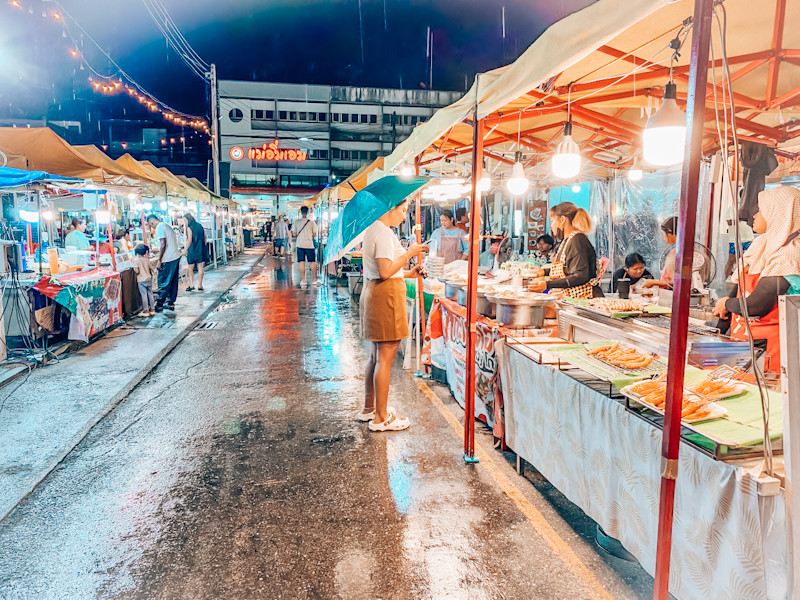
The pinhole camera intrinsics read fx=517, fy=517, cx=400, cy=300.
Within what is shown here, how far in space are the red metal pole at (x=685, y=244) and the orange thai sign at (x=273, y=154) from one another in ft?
149

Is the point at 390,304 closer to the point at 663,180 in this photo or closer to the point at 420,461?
the point at 420,461

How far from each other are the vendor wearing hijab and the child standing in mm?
10701

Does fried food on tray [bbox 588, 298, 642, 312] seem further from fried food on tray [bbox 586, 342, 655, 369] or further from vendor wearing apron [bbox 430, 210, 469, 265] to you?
vendor wearing apron [bbox 430, 210, 469, 265]

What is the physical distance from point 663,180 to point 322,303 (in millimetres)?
8276

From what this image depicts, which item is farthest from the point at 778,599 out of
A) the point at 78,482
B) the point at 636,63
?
the point at 78,482

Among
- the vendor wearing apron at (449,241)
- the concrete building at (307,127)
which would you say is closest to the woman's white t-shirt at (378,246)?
the vendor wearing apron at (449,241)

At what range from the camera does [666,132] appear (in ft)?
9.80

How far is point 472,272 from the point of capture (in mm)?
4160

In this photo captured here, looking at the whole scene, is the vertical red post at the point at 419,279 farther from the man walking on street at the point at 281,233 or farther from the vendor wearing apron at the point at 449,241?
the man walking on street at the point at 281,233

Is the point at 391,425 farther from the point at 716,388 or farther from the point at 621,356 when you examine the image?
the point at 716,388

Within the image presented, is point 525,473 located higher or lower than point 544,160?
lower

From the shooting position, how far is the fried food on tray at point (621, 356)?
337 cm

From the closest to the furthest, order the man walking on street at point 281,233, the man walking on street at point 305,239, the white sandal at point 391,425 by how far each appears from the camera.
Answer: the white sandal at point 391,425, the man walking on street at point 305,239, the man walking on street at point 281,233

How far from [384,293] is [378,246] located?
43 centimetres
